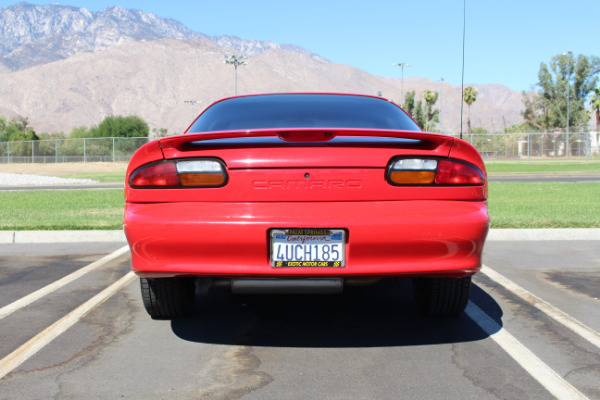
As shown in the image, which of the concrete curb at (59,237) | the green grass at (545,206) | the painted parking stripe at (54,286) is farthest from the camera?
the green grass at (545,206)

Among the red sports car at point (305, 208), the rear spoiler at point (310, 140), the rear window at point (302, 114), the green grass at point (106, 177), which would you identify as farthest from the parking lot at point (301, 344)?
the green grass at point (106, 177)

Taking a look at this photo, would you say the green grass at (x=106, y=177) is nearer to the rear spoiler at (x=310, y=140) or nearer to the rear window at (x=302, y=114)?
the rear window at (x=302, y=114)

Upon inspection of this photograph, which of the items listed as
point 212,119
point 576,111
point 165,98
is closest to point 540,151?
point 576,111

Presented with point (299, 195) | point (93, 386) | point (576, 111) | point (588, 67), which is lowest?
point (93, 386)

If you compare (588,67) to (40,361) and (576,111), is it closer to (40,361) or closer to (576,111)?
(576,111)

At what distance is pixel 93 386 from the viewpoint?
10.0 feet

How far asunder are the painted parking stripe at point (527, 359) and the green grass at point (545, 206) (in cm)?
436

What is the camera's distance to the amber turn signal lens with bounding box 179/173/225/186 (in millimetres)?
3404

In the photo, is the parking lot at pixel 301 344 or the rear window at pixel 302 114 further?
the rear window at pixel 302 114

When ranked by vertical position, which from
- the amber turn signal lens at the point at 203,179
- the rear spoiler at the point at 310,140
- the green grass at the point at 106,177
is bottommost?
the green grass at the point at 106,177

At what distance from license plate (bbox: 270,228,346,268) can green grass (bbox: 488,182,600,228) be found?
5.53 meters

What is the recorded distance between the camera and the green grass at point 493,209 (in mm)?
8570

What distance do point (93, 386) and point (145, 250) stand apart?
0.74m

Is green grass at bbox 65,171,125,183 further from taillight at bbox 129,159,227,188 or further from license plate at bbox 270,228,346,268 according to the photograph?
license plate at bbox 270,228,346,268
